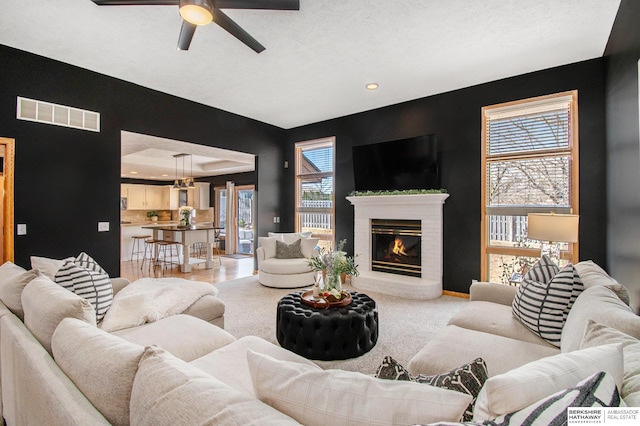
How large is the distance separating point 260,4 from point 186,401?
8.29 feet

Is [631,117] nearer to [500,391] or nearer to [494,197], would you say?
[494,197]

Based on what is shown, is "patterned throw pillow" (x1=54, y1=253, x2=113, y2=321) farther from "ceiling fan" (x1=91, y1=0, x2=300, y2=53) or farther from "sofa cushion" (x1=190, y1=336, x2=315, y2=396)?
"ceiling fan" (x1=91, y1=0, x2=300, y2=53)

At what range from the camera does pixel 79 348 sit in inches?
A: 45.4

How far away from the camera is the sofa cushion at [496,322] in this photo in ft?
6.66

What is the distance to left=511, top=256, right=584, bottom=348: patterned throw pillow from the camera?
6.29ft

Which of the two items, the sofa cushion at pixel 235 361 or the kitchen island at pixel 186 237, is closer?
the sofa cushion at pixel 235 361

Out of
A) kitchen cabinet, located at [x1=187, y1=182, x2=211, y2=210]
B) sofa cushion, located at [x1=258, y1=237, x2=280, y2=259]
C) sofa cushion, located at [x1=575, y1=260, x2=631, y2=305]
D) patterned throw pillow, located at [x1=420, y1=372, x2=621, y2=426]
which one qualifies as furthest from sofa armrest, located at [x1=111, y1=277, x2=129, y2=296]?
kitchen cabinet, located at [x1=187, y1=182, x2=211, y2=210]

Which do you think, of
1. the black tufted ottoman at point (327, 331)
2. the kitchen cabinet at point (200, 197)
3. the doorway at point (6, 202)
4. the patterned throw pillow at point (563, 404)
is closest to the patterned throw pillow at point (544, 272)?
the black tufted ottoman at point (327, 331)

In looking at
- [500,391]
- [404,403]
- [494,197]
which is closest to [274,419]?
[404,403]

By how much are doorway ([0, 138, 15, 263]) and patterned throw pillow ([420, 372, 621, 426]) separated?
14.9 feet

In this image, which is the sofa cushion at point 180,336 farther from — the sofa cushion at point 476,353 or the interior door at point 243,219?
the interior door at point 243,219

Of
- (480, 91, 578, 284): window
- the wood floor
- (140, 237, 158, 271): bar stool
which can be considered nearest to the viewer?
(480, 91, 578, 284): window

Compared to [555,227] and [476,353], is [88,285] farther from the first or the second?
[555,227]

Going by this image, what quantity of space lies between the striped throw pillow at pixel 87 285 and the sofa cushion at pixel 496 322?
2576 mm
